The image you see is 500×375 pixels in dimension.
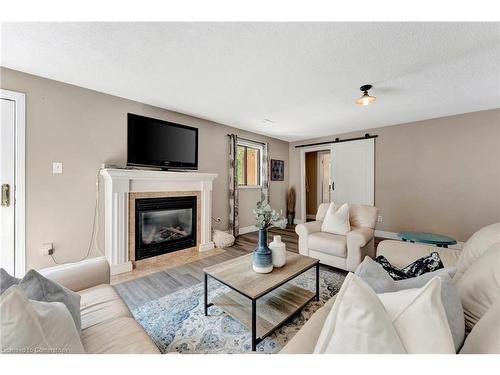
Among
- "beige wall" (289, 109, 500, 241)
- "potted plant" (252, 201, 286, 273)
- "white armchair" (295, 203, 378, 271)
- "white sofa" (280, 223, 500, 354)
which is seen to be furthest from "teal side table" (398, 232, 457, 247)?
"potted plant" (252, 201, 286, 273)

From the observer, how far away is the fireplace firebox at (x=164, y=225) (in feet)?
8.89

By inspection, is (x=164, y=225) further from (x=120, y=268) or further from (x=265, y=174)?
(x=265, y=174)

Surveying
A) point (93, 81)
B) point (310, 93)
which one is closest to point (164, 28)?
point (93, 81)

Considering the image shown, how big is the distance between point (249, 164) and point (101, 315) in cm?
389

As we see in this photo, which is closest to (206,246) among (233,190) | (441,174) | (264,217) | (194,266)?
(194,266)

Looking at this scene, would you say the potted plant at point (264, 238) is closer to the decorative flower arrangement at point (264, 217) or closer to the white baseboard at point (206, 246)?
the decorative flower arrangement at point (264, 217)

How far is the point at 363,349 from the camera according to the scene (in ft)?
1.72

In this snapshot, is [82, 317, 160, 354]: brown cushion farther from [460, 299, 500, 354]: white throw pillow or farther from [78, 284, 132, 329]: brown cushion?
[460, 299, 500, 354]: white throw pillow

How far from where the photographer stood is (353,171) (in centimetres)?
442

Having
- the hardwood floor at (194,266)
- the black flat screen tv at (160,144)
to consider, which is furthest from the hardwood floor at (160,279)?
the black flat screen tv at (160,144)

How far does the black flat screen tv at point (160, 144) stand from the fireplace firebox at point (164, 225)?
1.74 feet

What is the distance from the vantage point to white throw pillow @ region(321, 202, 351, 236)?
2590mm

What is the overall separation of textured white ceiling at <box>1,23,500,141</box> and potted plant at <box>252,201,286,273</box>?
1295 millimetres

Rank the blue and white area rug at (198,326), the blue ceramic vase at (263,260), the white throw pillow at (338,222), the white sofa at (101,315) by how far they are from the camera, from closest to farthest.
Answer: the white sofa at (101,315)
the blue and white area rug at (198,326)
the blue ceramic vase at (263,260)
the white throw pillow at (338,222)
